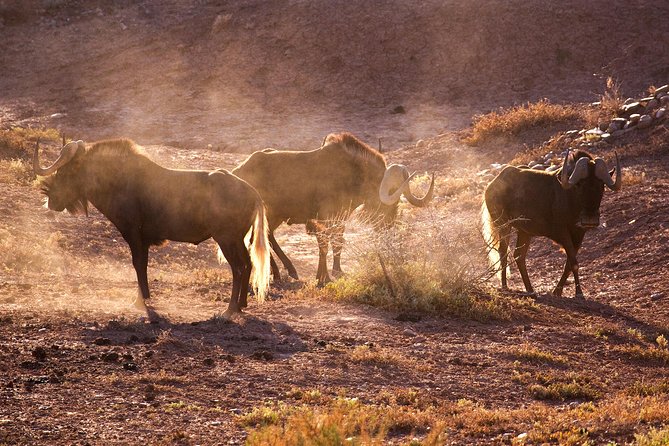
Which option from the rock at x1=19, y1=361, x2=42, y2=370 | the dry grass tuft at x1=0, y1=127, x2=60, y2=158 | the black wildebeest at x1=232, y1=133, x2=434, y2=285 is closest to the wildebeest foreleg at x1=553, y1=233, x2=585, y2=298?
the black wildebeest at x1=232, y1=133, x2=434, y2=285

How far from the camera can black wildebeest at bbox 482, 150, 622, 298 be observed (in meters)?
13.9

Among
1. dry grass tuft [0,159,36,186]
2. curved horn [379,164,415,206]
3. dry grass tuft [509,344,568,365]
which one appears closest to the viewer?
dry grass tuft [509,344,568,365]

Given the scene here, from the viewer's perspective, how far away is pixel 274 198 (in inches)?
595

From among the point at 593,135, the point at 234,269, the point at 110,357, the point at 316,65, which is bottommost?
the point at 110,357

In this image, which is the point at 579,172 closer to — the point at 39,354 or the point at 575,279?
the point at 575,279

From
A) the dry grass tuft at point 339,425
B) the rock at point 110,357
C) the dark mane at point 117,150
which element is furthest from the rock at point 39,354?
the dark mane at point 117,150

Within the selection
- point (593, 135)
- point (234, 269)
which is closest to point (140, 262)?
point (234, 269)

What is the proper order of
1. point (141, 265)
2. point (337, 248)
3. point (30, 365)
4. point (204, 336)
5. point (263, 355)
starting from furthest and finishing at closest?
point (337, 248), point (141, 265), point (204, 336), point (263, 355), point (30, 365)

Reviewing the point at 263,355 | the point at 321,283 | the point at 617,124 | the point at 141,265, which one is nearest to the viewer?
the point at 263,355

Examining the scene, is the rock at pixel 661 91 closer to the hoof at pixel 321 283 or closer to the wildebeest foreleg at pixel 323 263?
the wildebeest foreleg at pixel 323 263

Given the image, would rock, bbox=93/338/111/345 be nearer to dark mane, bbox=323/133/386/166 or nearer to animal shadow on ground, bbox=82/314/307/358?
animal shadow on ground, bbox=82/314/307/358

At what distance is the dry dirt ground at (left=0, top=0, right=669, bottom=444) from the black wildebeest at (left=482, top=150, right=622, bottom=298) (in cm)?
90

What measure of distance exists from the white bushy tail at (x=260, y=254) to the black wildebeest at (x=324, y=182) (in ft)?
9.56

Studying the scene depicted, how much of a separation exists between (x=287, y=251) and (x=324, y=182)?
3.79 m
